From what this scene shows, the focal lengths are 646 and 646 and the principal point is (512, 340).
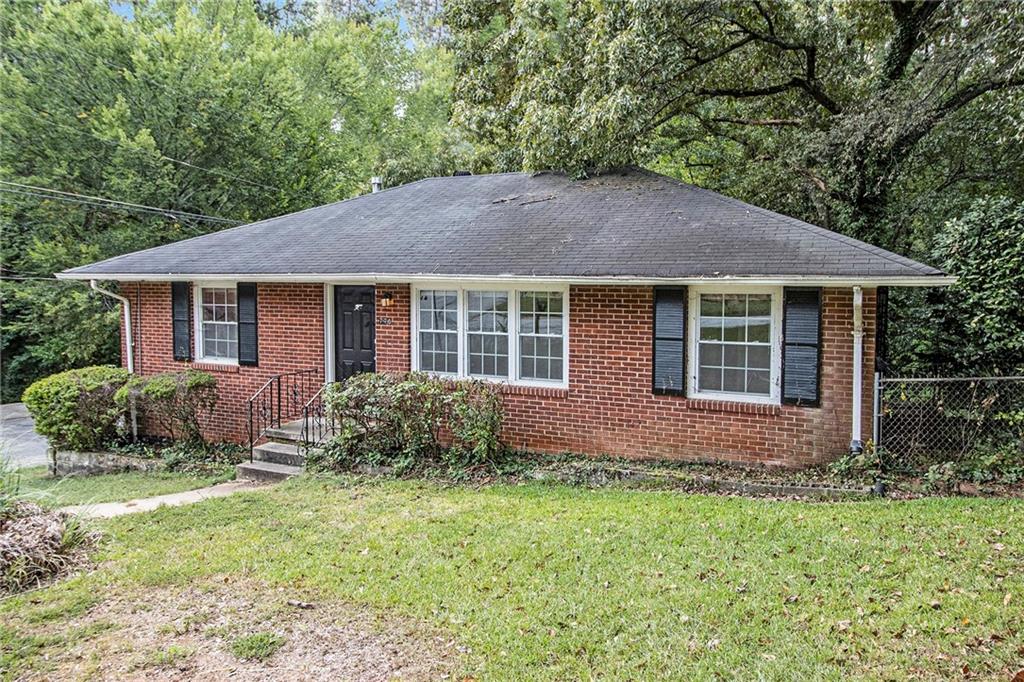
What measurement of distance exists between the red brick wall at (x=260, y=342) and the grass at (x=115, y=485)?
1512 millimetres

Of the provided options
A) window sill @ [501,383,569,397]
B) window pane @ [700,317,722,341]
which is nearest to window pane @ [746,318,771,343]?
window pane @ [700,317,722,341]

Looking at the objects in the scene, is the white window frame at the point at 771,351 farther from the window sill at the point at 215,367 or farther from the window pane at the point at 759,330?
the window sill at the point at 215,367

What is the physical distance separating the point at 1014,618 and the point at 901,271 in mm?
3979

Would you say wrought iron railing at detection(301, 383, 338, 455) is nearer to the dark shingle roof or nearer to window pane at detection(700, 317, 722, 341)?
the dark shingle roof

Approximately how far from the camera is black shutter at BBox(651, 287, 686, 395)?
8461 millimetres

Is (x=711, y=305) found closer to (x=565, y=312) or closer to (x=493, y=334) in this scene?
(x=565, y=312)

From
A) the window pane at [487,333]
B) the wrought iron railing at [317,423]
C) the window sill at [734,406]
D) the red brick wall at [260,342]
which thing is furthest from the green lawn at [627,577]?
the red brick wall at [260,342]

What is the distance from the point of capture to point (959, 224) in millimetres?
9469

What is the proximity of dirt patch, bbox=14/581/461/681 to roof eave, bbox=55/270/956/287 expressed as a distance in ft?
16.7

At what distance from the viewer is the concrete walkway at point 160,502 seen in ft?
25.4

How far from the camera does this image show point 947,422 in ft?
25.5

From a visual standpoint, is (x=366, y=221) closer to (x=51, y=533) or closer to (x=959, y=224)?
(x=51, y=533)

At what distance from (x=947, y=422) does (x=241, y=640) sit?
7.93 metres

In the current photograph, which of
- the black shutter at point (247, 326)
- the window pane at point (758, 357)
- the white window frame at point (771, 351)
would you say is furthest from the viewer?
the black shutter at point (247, 326)
